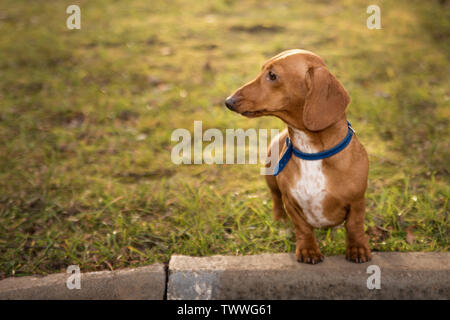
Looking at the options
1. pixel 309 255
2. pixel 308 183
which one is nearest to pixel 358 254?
pixel 309 255

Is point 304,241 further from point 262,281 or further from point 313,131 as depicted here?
point 313,131

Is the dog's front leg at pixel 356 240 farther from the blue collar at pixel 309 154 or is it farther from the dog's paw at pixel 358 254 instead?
the blue collar at pixel 309 154

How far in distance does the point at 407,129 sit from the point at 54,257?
10.9ft

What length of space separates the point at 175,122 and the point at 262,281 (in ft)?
8.07

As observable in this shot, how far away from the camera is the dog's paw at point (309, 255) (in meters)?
2.49

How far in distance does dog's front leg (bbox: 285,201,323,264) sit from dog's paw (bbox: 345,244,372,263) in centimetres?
17

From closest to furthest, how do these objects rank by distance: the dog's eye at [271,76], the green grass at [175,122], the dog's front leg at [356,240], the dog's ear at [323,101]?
the dog's ear at [323,101]
the dog's eye at [271,76]
the dog's front leg at [356,240]
the green grass at [175,122]

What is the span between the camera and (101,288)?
95.3 inches

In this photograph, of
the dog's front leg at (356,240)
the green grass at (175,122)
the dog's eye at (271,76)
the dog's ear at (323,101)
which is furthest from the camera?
the green grass at (175,122)

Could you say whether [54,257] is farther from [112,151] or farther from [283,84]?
[283,84]

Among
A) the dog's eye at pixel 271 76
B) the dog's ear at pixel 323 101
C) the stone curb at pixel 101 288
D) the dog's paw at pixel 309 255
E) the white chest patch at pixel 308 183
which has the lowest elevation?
the stone curb at pixel 101 288

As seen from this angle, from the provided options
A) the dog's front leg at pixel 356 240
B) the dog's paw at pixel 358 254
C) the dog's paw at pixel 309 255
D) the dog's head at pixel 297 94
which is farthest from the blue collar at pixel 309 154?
the dog's paw at pixel 358 254

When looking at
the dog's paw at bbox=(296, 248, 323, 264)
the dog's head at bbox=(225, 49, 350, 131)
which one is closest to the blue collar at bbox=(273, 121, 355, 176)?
the dog's head at bbox=(225, 49, 350, 131)
